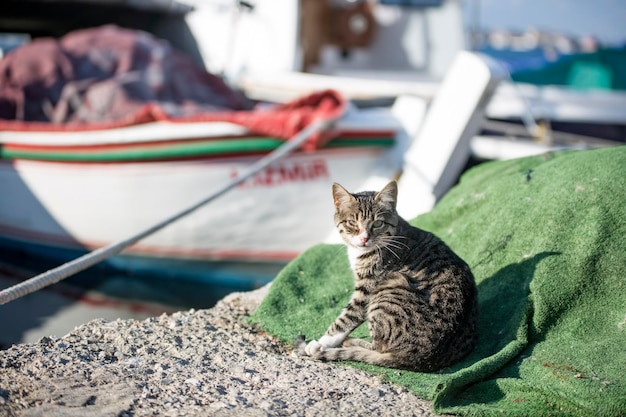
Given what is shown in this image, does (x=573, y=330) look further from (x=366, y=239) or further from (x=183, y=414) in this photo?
(x=183, y=414)

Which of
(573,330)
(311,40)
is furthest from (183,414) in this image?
(311,40)

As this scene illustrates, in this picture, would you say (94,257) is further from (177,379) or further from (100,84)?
(100,84)

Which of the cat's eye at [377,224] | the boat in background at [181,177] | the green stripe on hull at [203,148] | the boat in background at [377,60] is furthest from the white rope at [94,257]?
the boat in background at [377,60]

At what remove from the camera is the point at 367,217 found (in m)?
3.24

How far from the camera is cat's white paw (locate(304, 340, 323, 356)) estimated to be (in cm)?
317

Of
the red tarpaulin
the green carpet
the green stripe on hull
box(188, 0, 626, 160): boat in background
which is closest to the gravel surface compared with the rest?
the green carpet

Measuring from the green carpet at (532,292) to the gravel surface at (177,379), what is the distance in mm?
224

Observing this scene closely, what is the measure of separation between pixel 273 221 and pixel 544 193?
2.70 metres

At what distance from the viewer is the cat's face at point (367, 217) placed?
3230mm

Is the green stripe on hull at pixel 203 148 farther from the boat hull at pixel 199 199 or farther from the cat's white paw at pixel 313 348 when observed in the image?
the cat's white paw at pixel 313 348

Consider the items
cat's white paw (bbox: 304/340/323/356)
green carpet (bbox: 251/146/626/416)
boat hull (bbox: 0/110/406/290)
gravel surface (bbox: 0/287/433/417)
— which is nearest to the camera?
gravel surface (bbox: 0/287/433/417)

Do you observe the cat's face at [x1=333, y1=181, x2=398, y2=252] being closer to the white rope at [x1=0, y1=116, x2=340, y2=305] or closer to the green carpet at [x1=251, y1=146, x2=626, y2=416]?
the green carpet at [x1=251, y1=146, x2=626, y2=416]

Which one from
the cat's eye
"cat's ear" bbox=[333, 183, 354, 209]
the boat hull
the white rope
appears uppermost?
"cat's ear" bbox=[333, 183, 354, 209]

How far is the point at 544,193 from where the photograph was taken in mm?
3867
